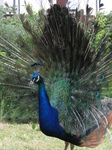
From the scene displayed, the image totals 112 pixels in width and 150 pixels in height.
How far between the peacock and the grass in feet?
1.70

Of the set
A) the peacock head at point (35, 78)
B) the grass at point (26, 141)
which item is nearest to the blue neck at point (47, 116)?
the peacock head at point (35, 78)

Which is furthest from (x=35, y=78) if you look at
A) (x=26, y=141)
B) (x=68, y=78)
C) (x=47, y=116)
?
(x=26, y=141)

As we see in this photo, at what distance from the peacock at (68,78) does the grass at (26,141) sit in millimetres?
518

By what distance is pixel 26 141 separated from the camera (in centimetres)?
418

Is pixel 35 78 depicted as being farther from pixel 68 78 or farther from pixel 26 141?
pixel 26 141

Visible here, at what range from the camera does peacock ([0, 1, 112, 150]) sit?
Result: 304cm

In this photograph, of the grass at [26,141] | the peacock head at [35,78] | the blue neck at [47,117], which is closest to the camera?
the peacock head at [35,78]

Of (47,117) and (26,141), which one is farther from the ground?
(47,117)

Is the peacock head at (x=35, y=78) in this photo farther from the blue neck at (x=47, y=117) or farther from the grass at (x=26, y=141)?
the grass at (x=26, y=141)

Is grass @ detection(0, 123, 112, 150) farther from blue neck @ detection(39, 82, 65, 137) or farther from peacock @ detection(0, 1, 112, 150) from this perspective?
blue neck @ detection(39, 82, 65, 137)

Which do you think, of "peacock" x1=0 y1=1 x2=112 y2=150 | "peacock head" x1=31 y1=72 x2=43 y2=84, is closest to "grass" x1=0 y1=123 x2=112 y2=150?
"peacock" x1=0 y1=1 x2=112 y2=150

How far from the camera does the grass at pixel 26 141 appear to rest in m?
3.90

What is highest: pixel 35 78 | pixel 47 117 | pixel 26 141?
pixel 35 78

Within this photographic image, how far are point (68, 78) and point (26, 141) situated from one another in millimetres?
1379
